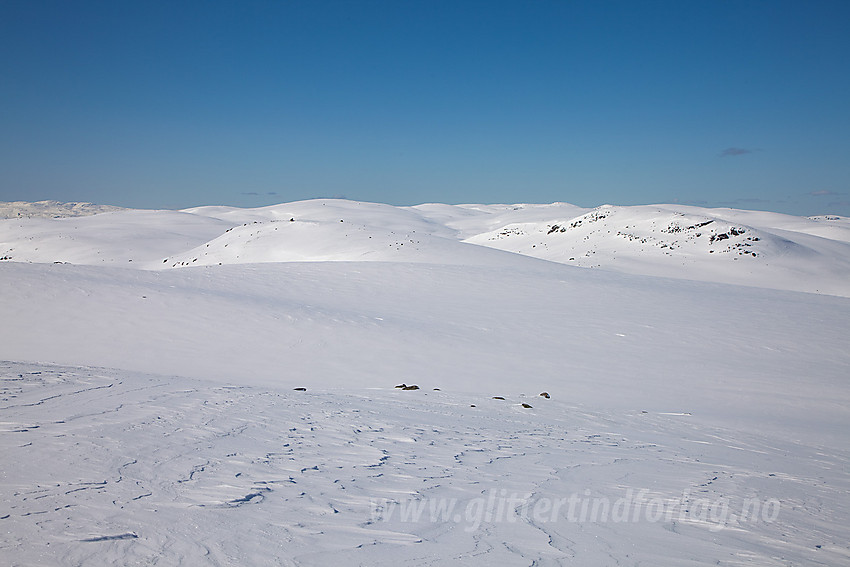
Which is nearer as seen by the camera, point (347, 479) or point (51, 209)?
point (347, 479)

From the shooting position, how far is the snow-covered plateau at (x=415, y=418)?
355 cm

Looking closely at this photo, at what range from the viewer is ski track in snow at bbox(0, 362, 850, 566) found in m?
3.32

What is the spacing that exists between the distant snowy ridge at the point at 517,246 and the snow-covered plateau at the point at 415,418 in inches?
342

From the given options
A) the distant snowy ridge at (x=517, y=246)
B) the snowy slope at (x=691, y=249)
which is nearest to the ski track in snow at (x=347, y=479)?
the distant snowy ridge at (x=517, y=246)

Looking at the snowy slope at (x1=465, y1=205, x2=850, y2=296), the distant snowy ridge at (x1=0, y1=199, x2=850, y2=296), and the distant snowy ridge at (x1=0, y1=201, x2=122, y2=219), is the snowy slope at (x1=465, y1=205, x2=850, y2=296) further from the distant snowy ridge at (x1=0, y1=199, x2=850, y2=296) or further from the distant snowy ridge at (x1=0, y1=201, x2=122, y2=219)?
the distant snowy ridge at (x1=0, y1=201, x2=122, y2=219)

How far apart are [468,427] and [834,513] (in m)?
3.68

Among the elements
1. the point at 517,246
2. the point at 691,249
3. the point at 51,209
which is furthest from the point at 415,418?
the point at 51,209

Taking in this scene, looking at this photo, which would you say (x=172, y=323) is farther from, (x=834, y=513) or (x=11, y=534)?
(x=834, y=513)

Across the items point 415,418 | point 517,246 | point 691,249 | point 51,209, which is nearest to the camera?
point 415,418

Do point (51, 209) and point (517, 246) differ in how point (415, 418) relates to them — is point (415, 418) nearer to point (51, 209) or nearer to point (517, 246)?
point (517, 246)

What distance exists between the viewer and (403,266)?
69.3ft

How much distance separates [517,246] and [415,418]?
1683 inches

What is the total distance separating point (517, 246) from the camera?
4853 cm

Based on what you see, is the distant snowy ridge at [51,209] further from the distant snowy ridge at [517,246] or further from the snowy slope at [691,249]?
the snowy slope at [691,249]
